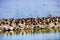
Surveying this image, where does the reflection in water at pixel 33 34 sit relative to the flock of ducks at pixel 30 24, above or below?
below

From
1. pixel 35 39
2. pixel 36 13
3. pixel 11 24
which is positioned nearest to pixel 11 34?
pixel 11 24

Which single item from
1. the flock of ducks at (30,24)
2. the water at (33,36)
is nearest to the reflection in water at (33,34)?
the water at (33,36)

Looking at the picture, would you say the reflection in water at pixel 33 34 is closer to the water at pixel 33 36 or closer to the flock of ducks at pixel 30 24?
the water at pixel 33 36

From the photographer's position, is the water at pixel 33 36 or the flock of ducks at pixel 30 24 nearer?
the water at pixel 33 36

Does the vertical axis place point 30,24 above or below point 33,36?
above

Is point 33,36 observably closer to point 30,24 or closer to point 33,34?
point 33,34

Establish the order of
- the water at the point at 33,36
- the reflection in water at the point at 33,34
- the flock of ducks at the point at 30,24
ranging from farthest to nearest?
1. the reflection in water at the point at 33,34
2. the flock of ducks at the point at 30,24
3. the water at the point at 33,36

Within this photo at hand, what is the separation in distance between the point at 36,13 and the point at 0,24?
115 centimetres

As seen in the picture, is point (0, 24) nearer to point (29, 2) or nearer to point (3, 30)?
point (3, 30)

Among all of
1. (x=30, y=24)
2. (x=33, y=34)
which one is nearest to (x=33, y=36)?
(x=33, y=34)

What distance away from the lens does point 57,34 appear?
6.46 meters

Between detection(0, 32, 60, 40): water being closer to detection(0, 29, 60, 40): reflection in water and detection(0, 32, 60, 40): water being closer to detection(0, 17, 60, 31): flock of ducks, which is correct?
detection(0, 29, 60, 40): reflection in water

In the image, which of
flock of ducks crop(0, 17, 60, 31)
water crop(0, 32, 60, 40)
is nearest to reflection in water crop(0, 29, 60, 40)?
water crop(0, 32, 60, 40)

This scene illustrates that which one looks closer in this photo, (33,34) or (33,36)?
(33,36)
